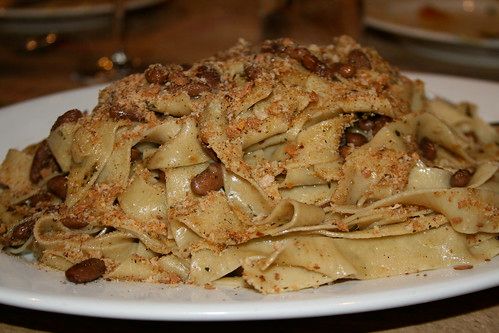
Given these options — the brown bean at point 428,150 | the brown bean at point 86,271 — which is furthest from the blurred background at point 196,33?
the brown bean at point 86,271

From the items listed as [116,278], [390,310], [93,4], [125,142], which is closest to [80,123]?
[125,142]

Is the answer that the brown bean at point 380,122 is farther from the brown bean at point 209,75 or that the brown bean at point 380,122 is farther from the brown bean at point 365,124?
the brown bean at point 209,75

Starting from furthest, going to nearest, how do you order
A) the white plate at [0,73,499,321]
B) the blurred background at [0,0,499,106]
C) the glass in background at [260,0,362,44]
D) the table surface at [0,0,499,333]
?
the glass in background at [260,0,362,44] → the blurred background at [0,0,499,106] → the table surface at [0,0,499,333] → the white plate at [0,73,499,321]

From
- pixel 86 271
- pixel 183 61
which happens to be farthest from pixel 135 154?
pixel 183 61

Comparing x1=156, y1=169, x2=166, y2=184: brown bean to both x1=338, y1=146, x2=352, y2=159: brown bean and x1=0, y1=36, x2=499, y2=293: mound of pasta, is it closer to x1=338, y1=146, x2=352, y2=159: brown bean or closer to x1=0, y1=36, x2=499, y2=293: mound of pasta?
x1=0, y1=36, x2=499, y2=293: mound of pasta

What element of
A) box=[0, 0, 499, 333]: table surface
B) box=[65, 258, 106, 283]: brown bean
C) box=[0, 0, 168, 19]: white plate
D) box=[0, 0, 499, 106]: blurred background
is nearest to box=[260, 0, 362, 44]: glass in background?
box=[0, 0, 499, 106]: blurred background
